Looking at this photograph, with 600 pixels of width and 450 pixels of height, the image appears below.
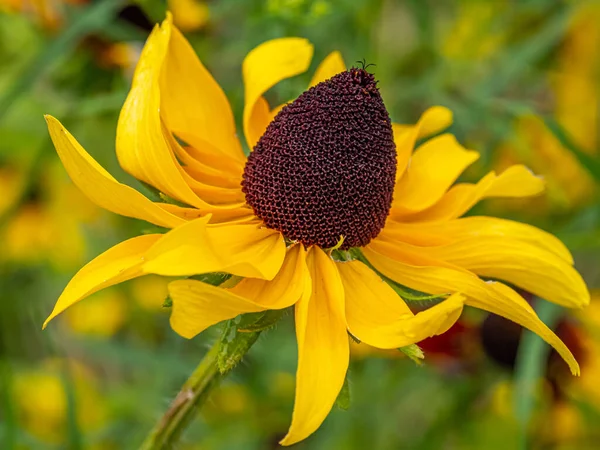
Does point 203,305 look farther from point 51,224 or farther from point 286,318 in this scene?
point 51,224

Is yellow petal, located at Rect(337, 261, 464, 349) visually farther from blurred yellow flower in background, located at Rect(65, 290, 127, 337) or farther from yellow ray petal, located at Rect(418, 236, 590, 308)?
blurred yellow flower in background, located at Rect(65, 290, 127, 337)

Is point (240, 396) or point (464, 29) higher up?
point (464, 29)

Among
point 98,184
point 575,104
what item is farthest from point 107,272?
point 575,104

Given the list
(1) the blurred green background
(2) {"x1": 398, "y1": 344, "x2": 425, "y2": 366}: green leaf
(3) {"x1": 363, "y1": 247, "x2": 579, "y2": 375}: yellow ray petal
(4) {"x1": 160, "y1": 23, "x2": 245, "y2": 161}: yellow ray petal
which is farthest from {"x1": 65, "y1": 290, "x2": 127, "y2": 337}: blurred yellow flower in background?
(2) {"x1": 398, "y1": 344, "x2": 425, "y2": 366}: green leaf

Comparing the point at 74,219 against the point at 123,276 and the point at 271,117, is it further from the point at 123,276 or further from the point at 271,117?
the point at 123,276

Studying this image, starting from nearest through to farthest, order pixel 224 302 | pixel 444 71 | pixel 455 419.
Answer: pixel 224 302
pixel 455 419
pixel 444 71

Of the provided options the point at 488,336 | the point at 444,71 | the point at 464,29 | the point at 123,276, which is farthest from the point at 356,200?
the point at 464,29
